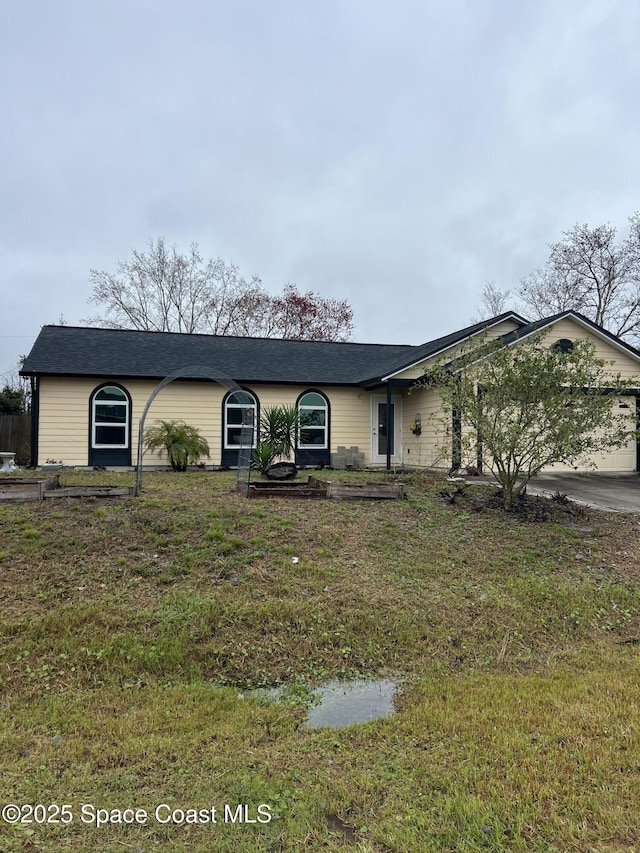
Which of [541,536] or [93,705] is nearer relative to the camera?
[93,705]

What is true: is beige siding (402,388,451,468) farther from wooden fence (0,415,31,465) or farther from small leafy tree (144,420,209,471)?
wooden fence (0,415,31,465)

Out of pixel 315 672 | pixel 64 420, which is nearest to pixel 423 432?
pixel 64 420

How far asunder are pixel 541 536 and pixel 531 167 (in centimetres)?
1627

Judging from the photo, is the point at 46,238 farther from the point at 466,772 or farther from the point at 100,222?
the point at 466,772

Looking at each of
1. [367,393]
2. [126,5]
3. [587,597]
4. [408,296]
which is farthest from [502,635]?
[408,296]

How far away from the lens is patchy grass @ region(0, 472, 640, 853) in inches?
91.0

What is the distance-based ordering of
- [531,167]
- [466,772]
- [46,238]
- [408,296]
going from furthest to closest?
[408,296] < [46,238] < [531,167] < [466,772]

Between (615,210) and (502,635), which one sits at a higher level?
(615,210)

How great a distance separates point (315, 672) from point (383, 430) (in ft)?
40.8

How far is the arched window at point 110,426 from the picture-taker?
14.0m

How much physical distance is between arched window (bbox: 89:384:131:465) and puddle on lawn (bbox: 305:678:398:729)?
Result: 38.0 ft

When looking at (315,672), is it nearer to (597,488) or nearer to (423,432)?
(597,488)

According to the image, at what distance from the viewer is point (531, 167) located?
18.6 meters

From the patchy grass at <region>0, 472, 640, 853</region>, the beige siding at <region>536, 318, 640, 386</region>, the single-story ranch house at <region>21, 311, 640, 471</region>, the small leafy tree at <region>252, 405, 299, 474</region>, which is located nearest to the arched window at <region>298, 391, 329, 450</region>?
the single-story ranch house at <region>21, 311, 640, 471</region>
